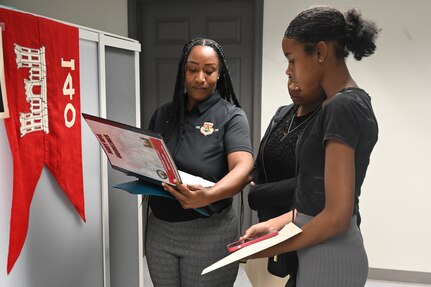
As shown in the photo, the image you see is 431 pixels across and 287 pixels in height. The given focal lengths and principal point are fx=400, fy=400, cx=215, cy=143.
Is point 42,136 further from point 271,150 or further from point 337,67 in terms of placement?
point 337,67

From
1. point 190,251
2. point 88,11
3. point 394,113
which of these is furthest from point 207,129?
point 88,11

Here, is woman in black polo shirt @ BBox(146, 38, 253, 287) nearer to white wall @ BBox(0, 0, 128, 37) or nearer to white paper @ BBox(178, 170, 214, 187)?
white paper @ BBox(178, 170, 214, 187)

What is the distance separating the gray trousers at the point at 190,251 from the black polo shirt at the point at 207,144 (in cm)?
4

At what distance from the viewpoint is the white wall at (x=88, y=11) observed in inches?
108

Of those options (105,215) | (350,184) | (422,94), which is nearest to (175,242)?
(105,215)

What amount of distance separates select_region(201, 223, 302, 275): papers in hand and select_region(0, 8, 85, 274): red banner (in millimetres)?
570

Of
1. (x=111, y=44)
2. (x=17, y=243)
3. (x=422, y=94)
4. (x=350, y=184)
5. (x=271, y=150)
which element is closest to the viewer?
(x=350, y=184)

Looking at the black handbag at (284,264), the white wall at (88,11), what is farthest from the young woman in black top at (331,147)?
the white wall at (88,11)

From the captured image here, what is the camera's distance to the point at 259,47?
2.62 meters

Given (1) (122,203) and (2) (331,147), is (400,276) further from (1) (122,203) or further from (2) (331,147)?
(2) (331,147)

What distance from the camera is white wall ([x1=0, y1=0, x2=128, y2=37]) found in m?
2.74

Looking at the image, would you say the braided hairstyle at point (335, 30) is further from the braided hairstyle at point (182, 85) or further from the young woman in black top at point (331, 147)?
the braided hairstyle at point (182, 85)

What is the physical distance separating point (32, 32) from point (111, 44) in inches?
18.2

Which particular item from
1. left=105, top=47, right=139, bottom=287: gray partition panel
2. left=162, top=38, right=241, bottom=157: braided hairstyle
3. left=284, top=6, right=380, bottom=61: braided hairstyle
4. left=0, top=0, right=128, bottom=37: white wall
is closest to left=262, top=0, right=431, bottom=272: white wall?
left=0, top=0, right=128, bottom=37: white wall
